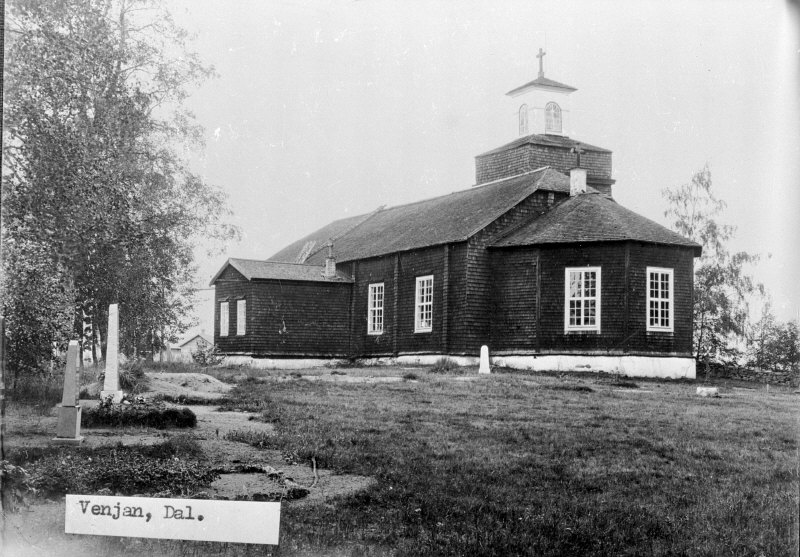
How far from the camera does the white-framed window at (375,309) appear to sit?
25.7m

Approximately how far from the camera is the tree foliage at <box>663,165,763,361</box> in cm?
1213

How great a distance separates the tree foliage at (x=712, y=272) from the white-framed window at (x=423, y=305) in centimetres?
750

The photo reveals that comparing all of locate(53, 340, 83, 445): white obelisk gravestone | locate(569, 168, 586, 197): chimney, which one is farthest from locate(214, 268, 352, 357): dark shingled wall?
locate(569, 168, 586, 197): chimney

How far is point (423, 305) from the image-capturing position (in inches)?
961

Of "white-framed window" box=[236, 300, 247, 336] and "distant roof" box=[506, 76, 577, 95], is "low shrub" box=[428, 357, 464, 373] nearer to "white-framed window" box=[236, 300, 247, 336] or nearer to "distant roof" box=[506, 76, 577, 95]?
"white-framed window" box=[236, 300, 247, 336]

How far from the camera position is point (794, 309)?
330 inches

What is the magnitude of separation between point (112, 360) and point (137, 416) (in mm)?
716

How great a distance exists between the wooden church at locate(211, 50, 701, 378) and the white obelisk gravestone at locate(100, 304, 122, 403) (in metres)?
7.78

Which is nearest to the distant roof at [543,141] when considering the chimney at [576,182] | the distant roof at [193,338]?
the chimney at [576,182]

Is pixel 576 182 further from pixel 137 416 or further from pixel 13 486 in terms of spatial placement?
pixel 13 486

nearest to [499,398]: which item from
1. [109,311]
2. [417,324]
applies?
[109,311]

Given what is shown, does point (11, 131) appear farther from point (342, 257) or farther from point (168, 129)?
point (342, 257)

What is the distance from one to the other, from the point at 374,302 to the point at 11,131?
1778 centimetres

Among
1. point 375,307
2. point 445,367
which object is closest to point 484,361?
point 445,367
